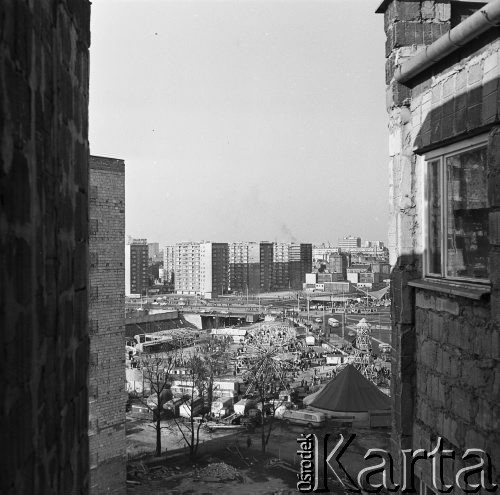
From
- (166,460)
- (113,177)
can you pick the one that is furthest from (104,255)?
(166,460)

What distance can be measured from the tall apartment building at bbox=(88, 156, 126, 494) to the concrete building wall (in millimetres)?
12210

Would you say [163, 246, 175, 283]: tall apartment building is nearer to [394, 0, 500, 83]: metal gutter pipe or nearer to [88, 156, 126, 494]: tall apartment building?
[88, 156, 126, 494]: tall apartment building

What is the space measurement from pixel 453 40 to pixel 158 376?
89.3 ft

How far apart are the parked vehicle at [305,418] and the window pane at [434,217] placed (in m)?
22.9

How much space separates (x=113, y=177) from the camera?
16.9 metres

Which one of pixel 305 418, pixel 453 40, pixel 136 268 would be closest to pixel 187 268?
pixel 136 268

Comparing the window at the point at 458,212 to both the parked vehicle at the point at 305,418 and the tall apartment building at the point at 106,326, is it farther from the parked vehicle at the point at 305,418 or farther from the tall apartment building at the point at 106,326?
the parked vehicle at the point at 305,418

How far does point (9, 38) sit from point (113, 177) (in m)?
16.2

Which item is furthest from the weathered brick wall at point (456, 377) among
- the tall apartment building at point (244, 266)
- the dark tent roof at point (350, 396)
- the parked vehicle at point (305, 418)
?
the tall apartment building at point (244, 266)

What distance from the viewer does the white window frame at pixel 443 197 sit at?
13.2 ft

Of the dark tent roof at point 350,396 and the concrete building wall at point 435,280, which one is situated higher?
the concrete building wall at point 435,280

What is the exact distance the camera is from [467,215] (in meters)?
4.20

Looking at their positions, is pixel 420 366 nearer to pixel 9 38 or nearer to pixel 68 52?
pixel 68 52

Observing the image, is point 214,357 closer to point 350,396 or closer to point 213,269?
point 350,396
